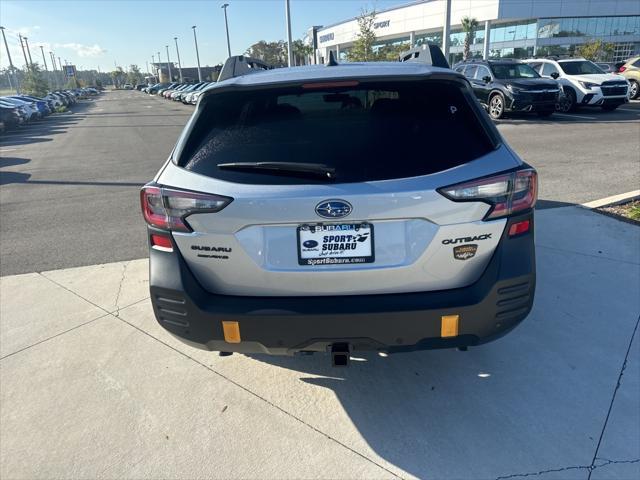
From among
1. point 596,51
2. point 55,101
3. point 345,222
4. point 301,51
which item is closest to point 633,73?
point 345,222

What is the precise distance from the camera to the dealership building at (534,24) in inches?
2044

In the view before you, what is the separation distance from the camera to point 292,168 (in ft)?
6.99

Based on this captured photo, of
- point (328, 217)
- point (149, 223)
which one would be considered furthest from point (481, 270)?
point (149, 223)

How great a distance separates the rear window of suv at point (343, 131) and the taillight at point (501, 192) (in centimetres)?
14

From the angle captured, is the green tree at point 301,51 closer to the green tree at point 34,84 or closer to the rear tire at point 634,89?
the green tree at point 34,84

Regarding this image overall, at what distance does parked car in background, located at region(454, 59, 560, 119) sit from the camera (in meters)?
15.2

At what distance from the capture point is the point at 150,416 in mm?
2721

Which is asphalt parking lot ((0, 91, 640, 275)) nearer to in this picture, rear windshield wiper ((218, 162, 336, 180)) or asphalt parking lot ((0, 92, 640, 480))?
asphalt parking lot ((0, 92, 640, 480))

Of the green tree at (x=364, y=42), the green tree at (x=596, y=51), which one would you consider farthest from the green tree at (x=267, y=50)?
the green tree at (x=364, y=42)

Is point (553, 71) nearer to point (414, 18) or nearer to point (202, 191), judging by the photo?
point (202, 191)

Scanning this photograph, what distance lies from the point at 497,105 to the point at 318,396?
15.5 meters

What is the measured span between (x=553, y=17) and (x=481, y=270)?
63.0m

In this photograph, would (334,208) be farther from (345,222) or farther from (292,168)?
(292,168)

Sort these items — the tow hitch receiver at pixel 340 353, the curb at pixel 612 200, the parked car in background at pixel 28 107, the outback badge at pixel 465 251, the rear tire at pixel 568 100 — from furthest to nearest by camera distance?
the parked car in background at pixel 28 107
the rear tire at pixel 568 100
the curb at pixel 612 200
the tow hitch receiver at pixel 340 353
the outback badge at pixel 465 251
